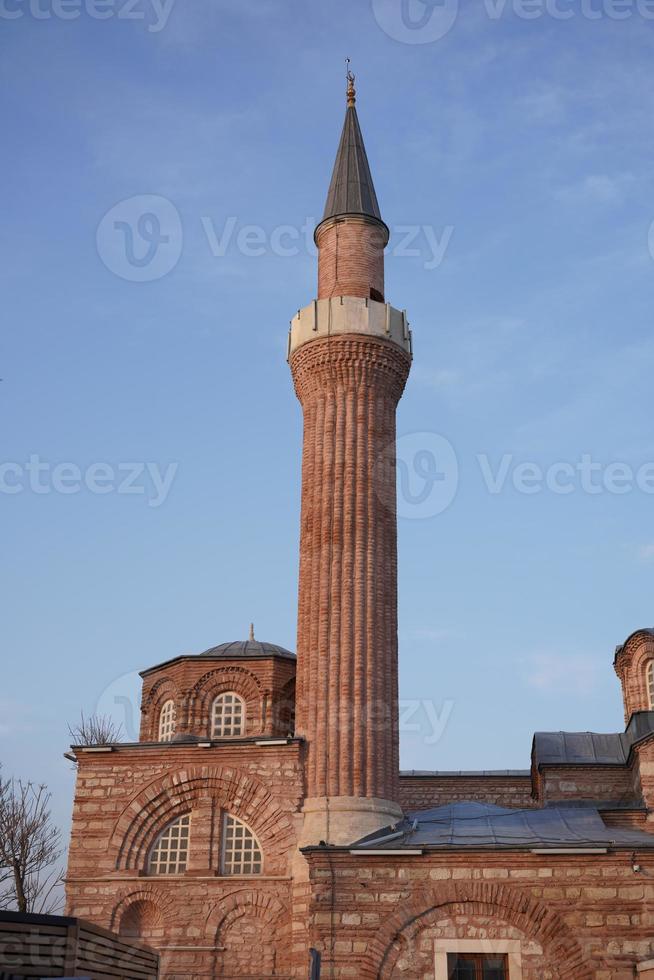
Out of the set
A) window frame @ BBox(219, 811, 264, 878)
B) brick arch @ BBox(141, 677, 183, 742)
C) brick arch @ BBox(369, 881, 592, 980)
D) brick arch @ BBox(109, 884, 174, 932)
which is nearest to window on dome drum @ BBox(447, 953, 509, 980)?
brick arch @ BBox(369, 881, 592, 980)

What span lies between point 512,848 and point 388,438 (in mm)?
9002

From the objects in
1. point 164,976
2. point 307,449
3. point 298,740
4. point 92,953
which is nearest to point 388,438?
point 307,449

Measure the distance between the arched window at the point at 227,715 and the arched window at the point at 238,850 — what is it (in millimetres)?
3240

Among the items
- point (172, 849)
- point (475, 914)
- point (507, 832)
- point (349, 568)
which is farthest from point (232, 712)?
point (475, 914)

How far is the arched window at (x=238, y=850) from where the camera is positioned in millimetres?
19141

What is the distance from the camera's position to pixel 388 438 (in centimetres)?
2223

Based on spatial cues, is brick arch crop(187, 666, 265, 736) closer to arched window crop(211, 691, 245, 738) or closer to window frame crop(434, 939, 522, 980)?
arched window crop(211, 691, 245, 738)

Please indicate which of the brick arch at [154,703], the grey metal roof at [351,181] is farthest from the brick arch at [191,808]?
the grey metal roof at [351,181]

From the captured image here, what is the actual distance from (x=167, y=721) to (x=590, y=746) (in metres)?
9.77

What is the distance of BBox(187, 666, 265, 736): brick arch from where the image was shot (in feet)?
74.4

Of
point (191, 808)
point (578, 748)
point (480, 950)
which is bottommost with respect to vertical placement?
point (480, 950)

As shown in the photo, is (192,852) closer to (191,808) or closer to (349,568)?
(191,808)

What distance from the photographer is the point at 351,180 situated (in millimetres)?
24344

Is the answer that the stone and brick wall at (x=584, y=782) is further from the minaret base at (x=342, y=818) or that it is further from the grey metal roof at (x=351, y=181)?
the grey metal roof at (x=351, y=181)
